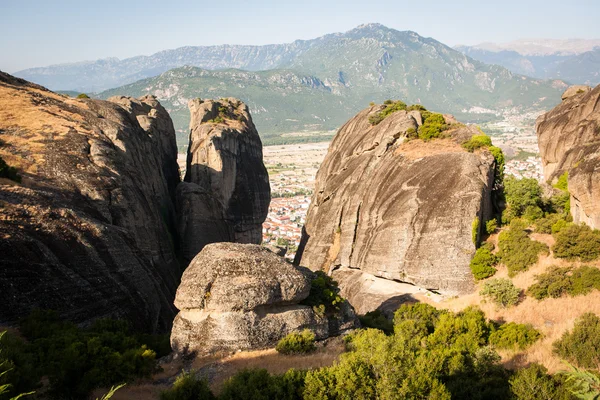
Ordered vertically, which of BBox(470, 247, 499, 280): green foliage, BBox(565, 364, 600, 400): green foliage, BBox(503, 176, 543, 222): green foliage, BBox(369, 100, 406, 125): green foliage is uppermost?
BBox(369, 100, 406, 125): green foliage

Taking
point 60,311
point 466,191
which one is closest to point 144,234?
point 60,311

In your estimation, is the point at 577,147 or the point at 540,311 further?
the point at 577,147

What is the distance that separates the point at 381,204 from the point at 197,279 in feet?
61.0

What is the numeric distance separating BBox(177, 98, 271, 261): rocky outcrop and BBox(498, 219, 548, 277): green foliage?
2718 centimetres

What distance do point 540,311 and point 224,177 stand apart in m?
40.4

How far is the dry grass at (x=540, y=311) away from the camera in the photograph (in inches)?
707

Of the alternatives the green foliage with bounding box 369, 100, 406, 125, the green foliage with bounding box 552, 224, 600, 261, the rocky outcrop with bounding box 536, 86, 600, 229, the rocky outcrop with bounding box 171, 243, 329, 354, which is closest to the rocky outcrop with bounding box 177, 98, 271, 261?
the green foliage with bounding box 369, 100, 406, 125

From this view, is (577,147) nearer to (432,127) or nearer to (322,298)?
(432,127)

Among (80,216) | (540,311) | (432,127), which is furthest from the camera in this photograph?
(432,127)

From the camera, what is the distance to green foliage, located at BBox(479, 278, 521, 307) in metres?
24.7

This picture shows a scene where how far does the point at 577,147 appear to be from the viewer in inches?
1681

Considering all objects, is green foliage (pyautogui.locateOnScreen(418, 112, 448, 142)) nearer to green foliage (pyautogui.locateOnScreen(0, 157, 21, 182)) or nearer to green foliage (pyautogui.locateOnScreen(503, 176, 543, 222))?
green foliage (pyautogui.locateOnScreen(503, 176, 543, 222))

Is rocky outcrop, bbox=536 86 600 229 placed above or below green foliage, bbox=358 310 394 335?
above

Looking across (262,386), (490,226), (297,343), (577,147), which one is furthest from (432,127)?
(262,386)
